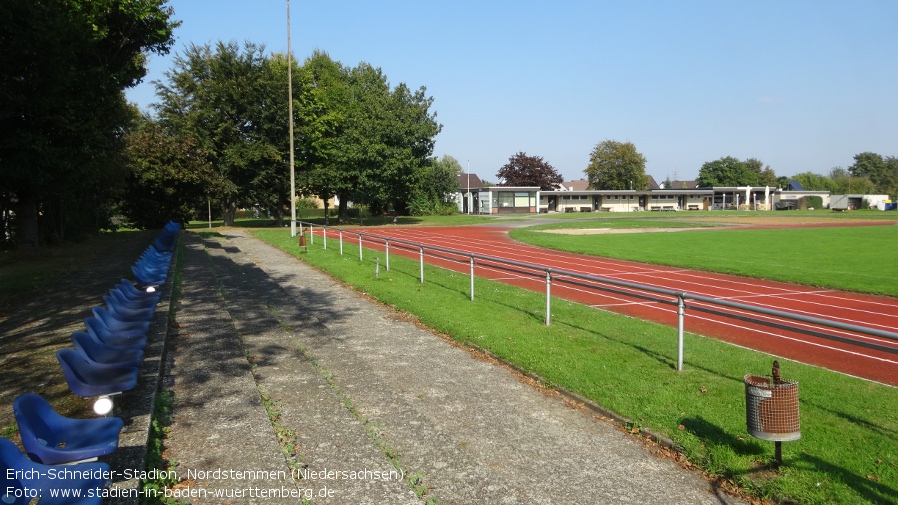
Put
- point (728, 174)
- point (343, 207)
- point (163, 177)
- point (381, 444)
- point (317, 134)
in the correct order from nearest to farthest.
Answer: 1. point (381, 444)
2. point (163, 177)
3. point (317, 134)
4. point (343, 207)
5. point (728, 174)

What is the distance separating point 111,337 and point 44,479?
345 cm

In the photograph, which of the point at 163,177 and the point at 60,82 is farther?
the point at 163,177

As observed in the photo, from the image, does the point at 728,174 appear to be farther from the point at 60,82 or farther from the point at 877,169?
the point at 60,82

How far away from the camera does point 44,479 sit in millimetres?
3162

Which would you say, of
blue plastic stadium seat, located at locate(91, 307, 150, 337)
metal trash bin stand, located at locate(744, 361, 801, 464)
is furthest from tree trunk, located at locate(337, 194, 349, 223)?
metal trash bin stand, located at locate(744, 361, 801, 464)

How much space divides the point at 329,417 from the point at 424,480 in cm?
149

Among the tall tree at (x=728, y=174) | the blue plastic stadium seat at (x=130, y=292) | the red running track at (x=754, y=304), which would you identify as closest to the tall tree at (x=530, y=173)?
the tall tree at (x=728, y=174)

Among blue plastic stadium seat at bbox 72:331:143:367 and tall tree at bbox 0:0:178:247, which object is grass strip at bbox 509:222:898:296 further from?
tall tree at bbox 0:0:178:247

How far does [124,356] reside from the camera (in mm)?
5785

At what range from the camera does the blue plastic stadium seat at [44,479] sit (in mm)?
2885

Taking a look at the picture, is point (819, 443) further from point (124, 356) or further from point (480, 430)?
point (124, 356)

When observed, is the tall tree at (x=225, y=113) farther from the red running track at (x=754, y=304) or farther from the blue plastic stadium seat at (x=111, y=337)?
the blue plastic stadium seat at (x=111, y=337)

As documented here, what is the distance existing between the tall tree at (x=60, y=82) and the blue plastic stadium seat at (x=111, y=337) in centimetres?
1308

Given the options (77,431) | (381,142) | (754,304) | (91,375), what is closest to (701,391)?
(77,431)
